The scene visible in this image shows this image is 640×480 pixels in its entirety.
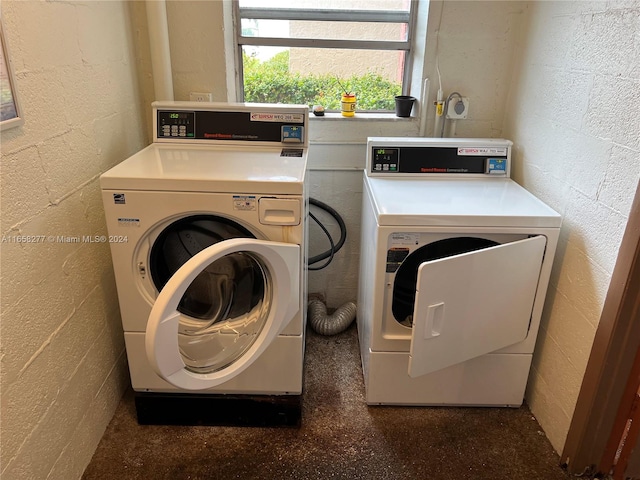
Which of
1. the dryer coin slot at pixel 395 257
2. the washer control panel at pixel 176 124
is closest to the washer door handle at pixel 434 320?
the dryer coin slot at pixel 395 257

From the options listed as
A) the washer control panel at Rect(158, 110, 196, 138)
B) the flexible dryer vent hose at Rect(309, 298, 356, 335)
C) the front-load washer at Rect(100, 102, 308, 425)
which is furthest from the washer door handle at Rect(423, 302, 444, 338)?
the washer control panel at Rect(158, 110, 196, 138)

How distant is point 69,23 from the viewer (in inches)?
58.0

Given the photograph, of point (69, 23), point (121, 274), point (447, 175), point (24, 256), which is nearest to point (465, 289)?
point (447, 175)

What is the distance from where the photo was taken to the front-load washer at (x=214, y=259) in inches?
56.2

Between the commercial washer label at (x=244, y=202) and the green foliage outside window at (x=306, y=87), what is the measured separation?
1120 millimetres

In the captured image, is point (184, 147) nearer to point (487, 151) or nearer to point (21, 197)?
point (21, 197)

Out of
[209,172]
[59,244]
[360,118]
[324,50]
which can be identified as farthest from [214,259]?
[324,50]

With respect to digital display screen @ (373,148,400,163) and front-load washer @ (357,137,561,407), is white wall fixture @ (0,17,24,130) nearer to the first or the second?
front-load washer @ (357,137,561,407)

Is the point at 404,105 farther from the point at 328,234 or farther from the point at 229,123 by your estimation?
the point at 229,123

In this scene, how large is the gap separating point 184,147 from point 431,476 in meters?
1.58

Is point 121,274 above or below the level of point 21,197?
below

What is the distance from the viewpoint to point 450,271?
147 centimetres

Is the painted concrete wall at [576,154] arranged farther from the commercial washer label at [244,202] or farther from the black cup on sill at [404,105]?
the commercial washer label at [244,202]

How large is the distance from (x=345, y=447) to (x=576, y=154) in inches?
52.6
